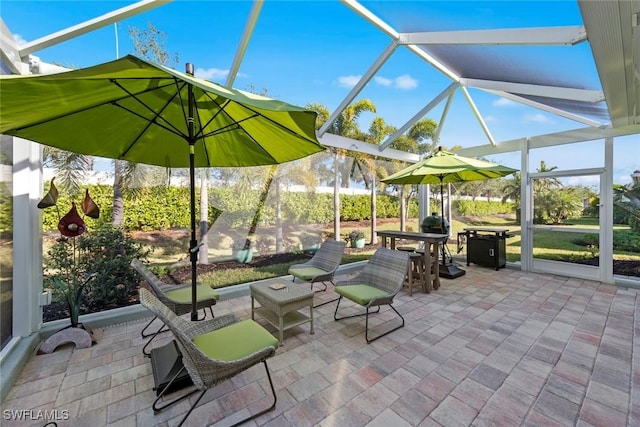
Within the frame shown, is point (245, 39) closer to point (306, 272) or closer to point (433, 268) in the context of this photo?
point (306, 272)

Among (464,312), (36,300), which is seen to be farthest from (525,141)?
(36,300)

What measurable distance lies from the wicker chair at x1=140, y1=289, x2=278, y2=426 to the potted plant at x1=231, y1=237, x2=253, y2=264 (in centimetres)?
286

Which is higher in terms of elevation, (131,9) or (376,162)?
(131,9)

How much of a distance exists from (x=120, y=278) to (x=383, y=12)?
5.21 meters

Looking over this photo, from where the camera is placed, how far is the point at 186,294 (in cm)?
336

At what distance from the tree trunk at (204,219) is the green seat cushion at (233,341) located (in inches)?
114

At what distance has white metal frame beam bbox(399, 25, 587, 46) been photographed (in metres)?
2.70

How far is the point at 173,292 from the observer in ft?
11.3

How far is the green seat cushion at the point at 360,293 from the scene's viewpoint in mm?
3308

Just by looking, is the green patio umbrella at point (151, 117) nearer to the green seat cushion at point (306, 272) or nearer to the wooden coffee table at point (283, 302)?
the wooden coffee table at point (283, 302)

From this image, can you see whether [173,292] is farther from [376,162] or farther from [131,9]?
[376,162]

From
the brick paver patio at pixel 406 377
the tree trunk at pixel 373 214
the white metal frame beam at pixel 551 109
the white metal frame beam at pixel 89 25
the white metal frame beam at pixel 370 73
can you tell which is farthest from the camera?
the tree trunk at pixel 373 214

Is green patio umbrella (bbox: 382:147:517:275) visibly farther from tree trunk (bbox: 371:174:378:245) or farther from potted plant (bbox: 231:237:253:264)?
potted plant (bbox: 231:237:253:264)

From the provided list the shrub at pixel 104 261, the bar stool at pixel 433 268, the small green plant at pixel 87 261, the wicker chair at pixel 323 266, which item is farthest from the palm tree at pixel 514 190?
the shrub at pixel 104 261
